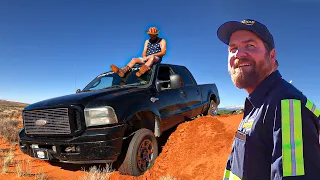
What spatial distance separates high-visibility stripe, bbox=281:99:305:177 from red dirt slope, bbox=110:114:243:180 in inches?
115

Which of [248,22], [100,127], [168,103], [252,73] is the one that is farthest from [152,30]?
[252,73]

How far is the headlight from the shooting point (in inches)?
147

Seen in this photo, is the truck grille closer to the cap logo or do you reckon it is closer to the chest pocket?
the chest pocket

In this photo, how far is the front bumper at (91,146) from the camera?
11.8ft

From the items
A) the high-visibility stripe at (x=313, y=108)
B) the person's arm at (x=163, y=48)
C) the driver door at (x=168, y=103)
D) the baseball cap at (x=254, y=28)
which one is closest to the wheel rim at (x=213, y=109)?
the driver door at (x=168, y=103)

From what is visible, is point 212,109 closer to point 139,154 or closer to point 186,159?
A: point 186,159

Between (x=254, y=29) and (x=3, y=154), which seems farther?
(x=3, y=154)

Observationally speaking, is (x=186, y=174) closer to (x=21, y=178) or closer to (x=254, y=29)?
(x=21, y=178)

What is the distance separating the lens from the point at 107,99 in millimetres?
3889

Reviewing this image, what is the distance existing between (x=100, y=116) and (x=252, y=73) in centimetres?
280

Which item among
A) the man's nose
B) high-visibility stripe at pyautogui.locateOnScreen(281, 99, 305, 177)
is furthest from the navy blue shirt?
the man's nose

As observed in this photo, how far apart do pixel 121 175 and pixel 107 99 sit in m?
1.22

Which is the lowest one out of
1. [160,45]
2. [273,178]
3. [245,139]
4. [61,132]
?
[61,132]

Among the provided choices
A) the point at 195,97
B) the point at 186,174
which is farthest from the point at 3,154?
the point at 195,97
